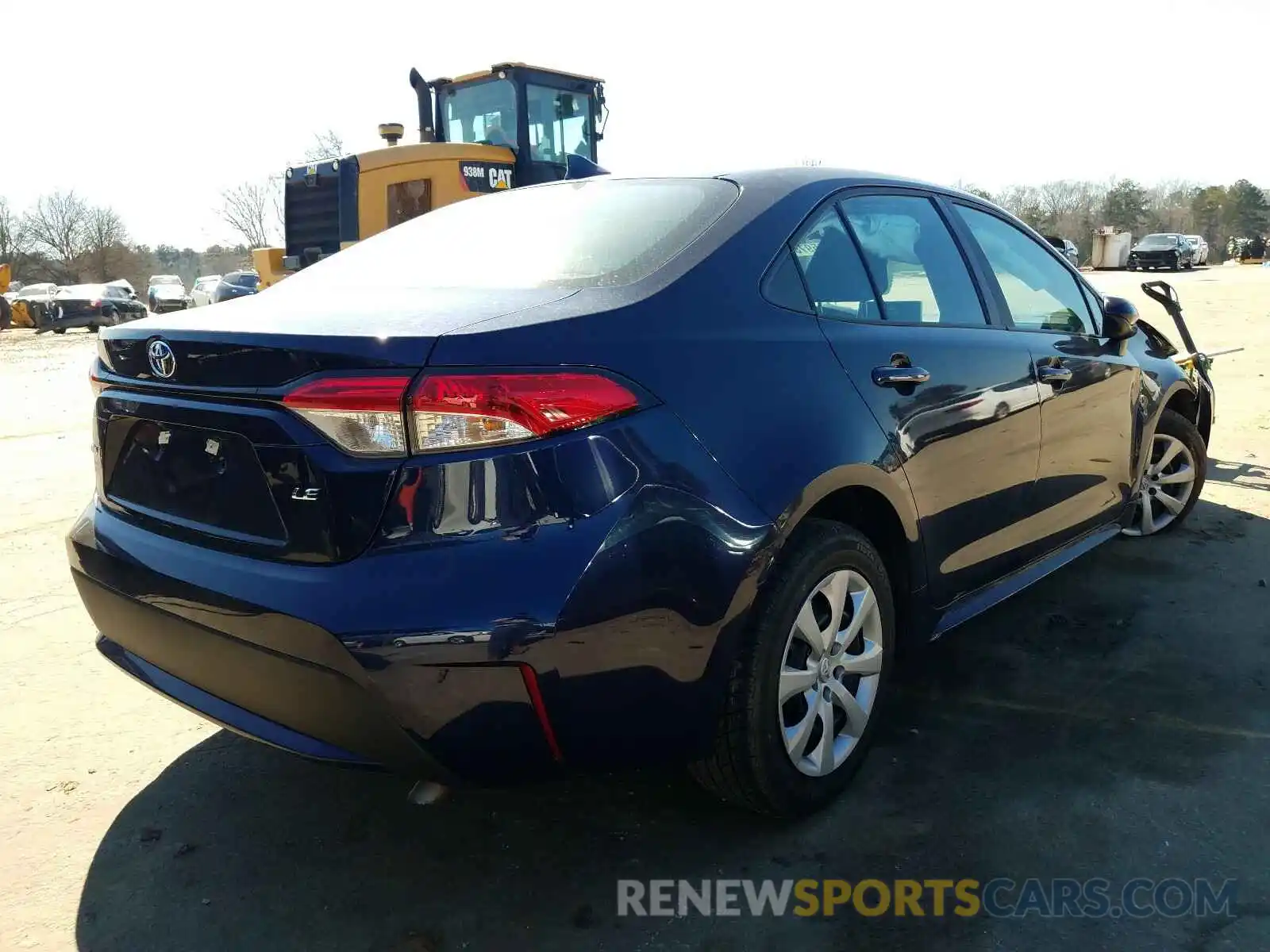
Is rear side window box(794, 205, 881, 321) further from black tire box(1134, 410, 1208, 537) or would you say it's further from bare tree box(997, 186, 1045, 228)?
bare tree box(997, 186, 1045, 228)

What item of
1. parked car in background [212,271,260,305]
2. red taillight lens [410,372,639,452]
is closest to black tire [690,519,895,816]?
red taillight lens [410,372,639,452]

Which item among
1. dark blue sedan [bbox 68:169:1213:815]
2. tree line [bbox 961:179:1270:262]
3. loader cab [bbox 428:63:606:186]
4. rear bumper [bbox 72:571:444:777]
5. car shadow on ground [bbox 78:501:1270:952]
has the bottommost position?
car shadow on ground [bbox 78:501:1270:952]

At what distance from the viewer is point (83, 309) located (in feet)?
87.0

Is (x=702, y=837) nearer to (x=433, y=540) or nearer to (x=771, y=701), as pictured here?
(x=771, y=701)

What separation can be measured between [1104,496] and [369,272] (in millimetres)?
2960

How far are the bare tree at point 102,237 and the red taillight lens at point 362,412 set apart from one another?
77.3 meters

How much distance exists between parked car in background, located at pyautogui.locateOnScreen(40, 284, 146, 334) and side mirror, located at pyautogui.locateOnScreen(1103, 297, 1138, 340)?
2737 centimetres

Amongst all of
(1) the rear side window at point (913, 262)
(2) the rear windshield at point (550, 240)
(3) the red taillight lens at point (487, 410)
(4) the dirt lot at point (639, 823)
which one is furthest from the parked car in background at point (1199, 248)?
(3) the red taillight lens at point (487, 410)

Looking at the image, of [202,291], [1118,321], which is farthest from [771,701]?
[202,291]

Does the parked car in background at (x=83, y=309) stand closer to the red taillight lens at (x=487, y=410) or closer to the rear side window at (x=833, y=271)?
the rear side window at (x=833, y=271)

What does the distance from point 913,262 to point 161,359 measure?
2156 millimetres

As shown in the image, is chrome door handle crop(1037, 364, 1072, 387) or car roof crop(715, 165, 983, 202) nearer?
car roof crop(715, 165, 983, 202)

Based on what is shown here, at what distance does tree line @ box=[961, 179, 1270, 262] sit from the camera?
7862 cm

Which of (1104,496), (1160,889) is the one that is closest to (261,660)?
(1160,889)
